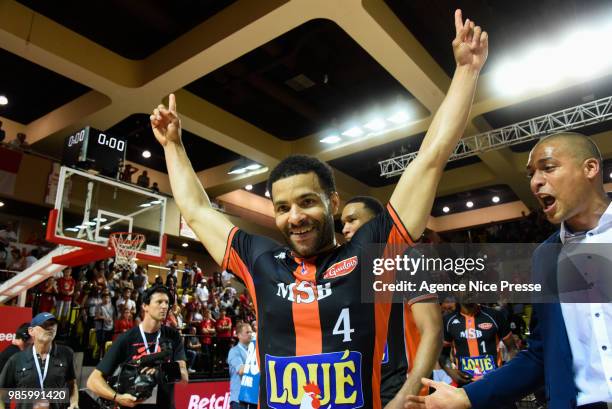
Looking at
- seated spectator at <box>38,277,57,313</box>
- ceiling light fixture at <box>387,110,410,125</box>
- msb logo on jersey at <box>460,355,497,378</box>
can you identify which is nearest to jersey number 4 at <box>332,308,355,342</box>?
msb logo on jersey at <box>460,355,497,378</box>

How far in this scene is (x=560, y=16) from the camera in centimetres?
911

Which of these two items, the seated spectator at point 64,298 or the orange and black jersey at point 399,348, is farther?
the seated spectator at point 64,298

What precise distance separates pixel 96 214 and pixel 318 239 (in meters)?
9.13

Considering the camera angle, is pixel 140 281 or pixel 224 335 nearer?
pixel 224 335

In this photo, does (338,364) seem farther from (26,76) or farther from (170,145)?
(26,76)

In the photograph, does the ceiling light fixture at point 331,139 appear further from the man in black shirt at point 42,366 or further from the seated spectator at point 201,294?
the man in black shirt at point 42,366

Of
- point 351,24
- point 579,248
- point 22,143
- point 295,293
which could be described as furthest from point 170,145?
point 22,143

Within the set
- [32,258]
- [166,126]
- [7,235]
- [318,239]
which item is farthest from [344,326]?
[7,235]

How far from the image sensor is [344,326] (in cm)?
169

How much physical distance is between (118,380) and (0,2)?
25.8ft

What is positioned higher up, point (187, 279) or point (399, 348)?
point (187, 279)

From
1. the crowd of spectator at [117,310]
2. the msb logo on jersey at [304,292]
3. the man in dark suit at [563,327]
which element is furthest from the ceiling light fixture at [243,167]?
the msb logo on jersey at [304,292]

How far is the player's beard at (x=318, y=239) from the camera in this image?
72.0 inches

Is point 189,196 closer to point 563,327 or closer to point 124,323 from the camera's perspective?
point 563,327
